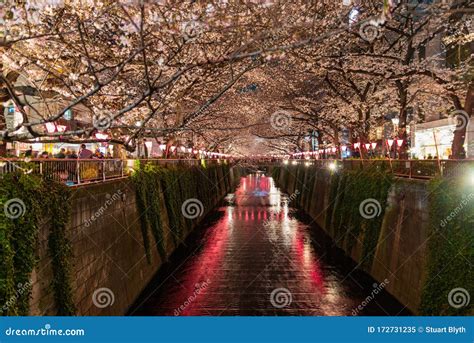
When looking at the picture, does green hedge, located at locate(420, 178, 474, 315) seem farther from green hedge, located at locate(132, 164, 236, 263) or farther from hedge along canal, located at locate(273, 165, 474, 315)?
green hedge, located at locate(132, 164, 236, 263)

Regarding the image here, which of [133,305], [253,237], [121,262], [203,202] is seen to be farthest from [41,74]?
[203,202]

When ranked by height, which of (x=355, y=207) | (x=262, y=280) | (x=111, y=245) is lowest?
(x=262, y=280)

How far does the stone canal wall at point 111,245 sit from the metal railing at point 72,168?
0.37 m

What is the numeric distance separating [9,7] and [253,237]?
73.2 feet

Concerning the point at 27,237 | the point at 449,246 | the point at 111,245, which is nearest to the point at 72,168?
the point at 111,245

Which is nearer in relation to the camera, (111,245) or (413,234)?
(111,245)

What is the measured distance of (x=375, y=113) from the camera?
33.4m

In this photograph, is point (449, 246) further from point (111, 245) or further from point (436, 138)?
point (436, 138)

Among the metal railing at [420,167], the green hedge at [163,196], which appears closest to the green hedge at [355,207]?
the metal railing at [420,167]

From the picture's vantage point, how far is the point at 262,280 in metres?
18.1

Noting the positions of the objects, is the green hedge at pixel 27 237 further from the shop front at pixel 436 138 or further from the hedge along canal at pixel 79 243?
the shop front at pixel 436 138

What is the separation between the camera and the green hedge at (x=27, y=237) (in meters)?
6.97

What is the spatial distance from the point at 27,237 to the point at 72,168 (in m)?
3.72

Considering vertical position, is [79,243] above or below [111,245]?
above
